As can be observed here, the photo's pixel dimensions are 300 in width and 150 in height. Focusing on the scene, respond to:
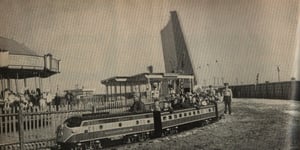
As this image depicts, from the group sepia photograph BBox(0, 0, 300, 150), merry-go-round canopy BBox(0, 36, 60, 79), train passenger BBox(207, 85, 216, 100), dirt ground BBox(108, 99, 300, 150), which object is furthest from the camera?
train passenger BBox(207, 85, 216, 100)

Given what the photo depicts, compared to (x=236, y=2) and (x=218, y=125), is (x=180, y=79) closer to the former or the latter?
(x=218, y=125)

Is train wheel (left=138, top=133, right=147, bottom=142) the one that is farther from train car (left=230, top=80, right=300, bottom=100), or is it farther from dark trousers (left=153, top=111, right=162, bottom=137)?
train car (left=230, top=80, right=300, bottom=100)

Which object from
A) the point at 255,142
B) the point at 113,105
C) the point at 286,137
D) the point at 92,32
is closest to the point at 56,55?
the point at 92,32

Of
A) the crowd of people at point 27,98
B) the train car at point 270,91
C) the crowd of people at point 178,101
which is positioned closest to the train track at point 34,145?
the crowd of people at point 27,98

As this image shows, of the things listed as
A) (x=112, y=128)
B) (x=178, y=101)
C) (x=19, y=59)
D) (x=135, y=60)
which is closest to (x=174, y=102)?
(x=178, y=101)

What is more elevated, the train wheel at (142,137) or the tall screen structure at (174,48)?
the tall screen structure at (174,48)

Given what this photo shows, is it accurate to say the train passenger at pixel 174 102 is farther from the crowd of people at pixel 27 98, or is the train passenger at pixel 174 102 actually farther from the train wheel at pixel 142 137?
the crowd of people at pixel 27 98

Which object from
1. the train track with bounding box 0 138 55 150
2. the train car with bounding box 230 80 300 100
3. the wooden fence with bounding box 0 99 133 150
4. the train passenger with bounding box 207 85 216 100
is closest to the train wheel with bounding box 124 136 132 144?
the wooden fence with bounding box 0 99 133 150
